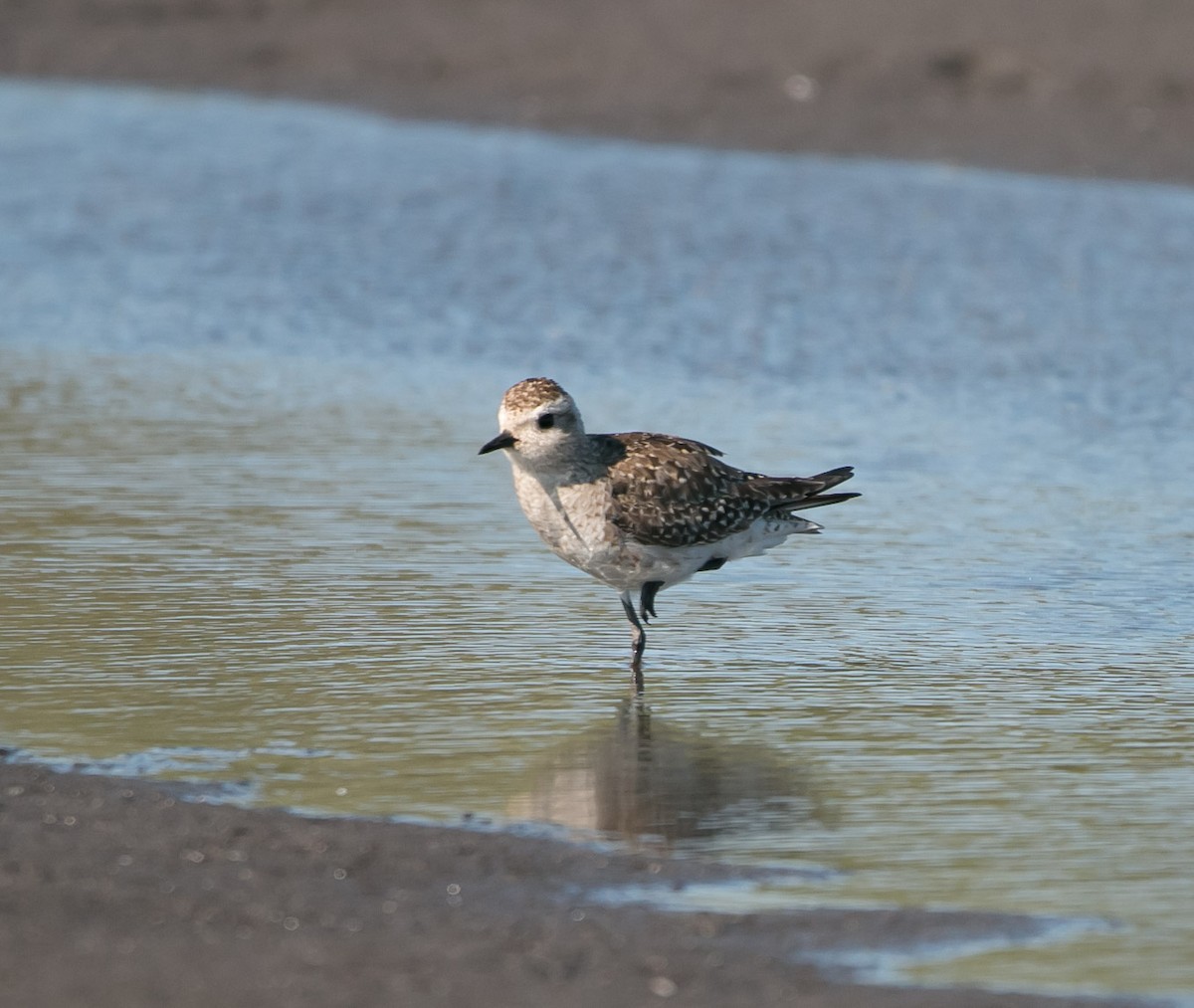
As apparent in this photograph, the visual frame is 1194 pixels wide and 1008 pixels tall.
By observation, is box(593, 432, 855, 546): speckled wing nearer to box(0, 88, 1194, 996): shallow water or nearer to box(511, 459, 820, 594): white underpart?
box(511, 459, 820, 594): white underpart

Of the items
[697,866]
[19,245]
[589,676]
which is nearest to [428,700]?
[589,676]

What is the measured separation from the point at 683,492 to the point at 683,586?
1187 mm

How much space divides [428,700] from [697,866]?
1745 millimetres

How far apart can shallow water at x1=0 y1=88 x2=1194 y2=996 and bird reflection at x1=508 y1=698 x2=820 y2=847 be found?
19 millimetres

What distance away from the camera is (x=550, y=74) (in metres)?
21.0

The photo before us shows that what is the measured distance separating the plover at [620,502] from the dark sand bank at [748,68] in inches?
402

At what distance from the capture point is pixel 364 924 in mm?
5293

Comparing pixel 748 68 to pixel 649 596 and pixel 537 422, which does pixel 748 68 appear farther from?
pixel 537 422

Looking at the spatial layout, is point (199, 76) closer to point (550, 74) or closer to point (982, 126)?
point (550, 74)

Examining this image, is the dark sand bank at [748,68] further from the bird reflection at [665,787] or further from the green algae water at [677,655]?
the bird reflection at [665,787]

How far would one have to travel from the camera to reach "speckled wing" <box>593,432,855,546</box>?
8023 millimetres

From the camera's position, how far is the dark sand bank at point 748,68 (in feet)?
61.1

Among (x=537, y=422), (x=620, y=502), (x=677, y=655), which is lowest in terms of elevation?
(x=677, y=655)

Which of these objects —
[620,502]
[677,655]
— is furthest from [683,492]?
[677,655]
